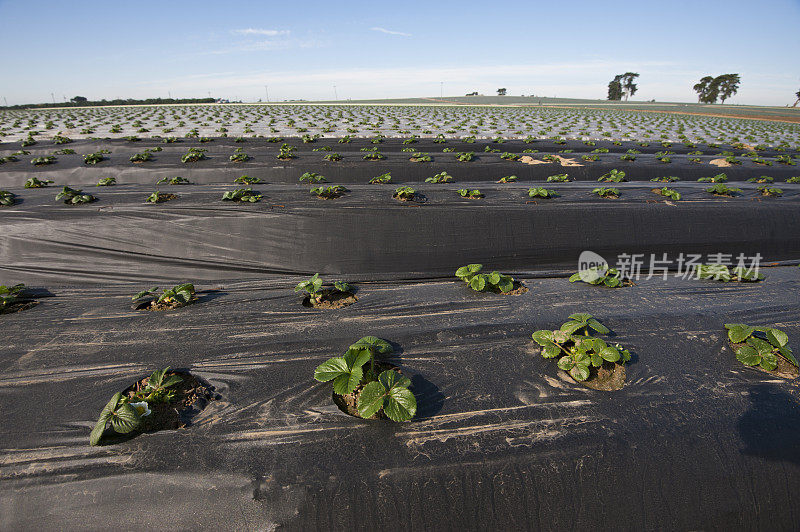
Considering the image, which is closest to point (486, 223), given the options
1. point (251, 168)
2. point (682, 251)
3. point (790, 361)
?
point (682, 251)

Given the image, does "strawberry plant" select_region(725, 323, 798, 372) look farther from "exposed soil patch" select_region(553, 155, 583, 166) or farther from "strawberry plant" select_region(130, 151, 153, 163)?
"strawberry plant" select_region(130, 151, 153, 163)

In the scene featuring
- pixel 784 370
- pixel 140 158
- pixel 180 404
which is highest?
pixel 140 158

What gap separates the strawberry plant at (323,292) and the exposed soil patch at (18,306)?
2.65 meters

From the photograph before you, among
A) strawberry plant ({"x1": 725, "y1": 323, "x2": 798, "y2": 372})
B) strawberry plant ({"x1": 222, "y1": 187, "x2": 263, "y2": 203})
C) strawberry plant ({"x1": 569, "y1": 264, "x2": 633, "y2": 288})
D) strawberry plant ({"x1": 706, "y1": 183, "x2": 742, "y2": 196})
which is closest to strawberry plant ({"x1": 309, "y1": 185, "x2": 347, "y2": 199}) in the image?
strawberry plant ({"x1": 222, "y1": 187, "x2": 263, "y2": 203})

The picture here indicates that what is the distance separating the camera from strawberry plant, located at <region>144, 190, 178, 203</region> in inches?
225

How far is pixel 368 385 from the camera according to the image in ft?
6.80

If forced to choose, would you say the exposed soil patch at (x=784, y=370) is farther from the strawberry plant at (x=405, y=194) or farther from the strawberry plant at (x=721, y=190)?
the strawberry plant at (x=721, y=190)

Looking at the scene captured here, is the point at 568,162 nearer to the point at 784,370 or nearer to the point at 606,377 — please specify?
the point at 784,370

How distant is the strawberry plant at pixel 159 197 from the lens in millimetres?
5715

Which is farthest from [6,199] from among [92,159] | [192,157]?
[92,159]

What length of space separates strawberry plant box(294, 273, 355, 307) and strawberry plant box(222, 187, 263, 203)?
264 centimetres

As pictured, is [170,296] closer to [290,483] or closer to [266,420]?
[266,420]

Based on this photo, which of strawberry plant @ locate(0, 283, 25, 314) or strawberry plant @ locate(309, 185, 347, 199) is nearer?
strawberry plant @ locate(0, 283, 25, 314)

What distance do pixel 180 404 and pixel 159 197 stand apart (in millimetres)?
4880
